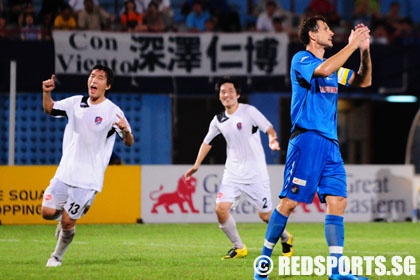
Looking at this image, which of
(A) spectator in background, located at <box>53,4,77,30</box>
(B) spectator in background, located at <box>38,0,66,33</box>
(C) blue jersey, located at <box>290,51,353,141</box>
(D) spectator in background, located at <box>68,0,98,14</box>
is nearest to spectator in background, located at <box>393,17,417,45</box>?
(D) spectator in background, located at <box>68,0,98,14</box>

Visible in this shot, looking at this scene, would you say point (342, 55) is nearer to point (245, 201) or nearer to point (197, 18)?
point (245, 201)

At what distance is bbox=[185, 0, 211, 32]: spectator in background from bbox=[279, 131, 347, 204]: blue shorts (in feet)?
47.5

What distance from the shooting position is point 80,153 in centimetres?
1068

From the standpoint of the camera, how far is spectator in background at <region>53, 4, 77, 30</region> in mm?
21938

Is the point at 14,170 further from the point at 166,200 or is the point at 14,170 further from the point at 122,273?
the point at 122,273

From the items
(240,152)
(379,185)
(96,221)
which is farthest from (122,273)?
(379,185)

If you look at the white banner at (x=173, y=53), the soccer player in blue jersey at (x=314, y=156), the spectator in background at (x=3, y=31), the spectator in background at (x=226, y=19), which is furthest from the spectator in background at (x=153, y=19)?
the soccer player in blue jersey at (x=314, y=156)

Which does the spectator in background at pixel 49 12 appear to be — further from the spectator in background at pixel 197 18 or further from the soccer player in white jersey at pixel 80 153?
the soccer player in white jersey at pixel 80 153

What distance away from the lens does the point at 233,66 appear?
892 inches

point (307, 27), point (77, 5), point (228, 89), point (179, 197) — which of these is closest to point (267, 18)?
point (77, 5)

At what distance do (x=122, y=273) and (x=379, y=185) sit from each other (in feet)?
36.2

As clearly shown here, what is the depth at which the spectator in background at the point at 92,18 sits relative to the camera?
2218 cm

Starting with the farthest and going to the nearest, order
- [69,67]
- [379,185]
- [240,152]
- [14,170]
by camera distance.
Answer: [69,67], [379,185], [14,170], [240,152]

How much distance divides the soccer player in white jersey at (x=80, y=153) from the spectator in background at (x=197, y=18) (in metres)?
12.5
